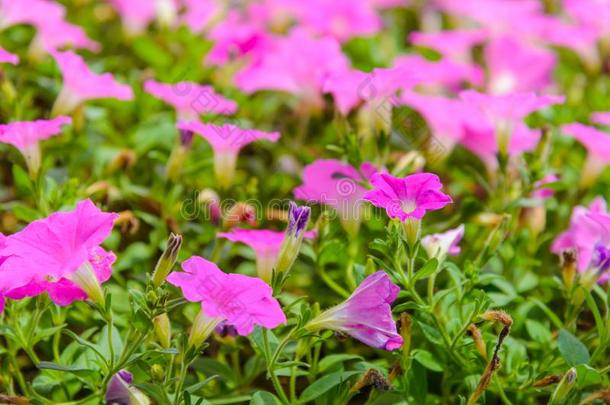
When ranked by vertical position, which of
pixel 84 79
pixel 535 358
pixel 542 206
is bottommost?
pixel 535 358

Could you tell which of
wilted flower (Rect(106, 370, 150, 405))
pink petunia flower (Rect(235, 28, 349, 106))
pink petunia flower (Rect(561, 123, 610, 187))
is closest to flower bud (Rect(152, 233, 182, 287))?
wilted flower (Rect(106, 370, 150, 405))

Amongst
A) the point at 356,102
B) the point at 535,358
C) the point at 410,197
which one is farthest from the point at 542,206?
the point at 410,197

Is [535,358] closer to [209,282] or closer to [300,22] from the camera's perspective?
[209,282]

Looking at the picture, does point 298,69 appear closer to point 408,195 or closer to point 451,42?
point 451,42

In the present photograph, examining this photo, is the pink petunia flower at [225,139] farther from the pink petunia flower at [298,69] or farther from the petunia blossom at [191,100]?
the pink petunia flower at [298,69]

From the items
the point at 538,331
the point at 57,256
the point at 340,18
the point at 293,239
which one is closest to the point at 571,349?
the point at 538,331
